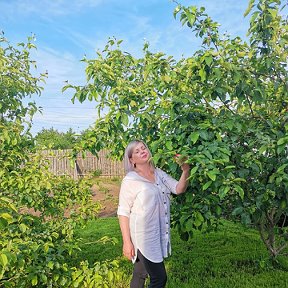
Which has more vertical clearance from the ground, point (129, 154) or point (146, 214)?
point (129, 154)

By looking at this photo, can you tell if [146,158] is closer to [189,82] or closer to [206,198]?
[206,198]

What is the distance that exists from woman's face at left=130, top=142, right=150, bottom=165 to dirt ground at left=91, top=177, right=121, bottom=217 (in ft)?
16.9

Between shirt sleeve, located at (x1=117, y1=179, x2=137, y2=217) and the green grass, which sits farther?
the green grass

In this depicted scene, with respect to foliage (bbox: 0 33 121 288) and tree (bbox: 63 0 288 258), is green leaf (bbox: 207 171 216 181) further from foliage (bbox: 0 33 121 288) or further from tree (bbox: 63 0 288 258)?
foliage (bbox: 0 33 121 288)

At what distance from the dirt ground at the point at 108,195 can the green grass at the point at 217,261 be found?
2597 millimetres

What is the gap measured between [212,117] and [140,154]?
0.79m

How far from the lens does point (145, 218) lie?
11.3 ft

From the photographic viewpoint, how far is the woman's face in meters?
3.67

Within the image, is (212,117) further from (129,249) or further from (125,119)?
(129,249)

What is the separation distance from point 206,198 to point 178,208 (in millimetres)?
433

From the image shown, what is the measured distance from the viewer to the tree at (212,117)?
3455 millimetres

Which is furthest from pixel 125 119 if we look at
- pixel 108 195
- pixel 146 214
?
pixel 108 195

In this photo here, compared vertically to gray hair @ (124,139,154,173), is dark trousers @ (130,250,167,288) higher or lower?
lower

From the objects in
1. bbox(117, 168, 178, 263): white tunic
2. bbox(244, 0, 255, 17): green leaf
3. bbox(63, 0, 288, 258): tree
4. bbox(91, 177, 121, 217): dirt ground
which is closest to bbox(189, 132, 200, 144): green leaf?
bbox(63, 0, 288, 258): tree
